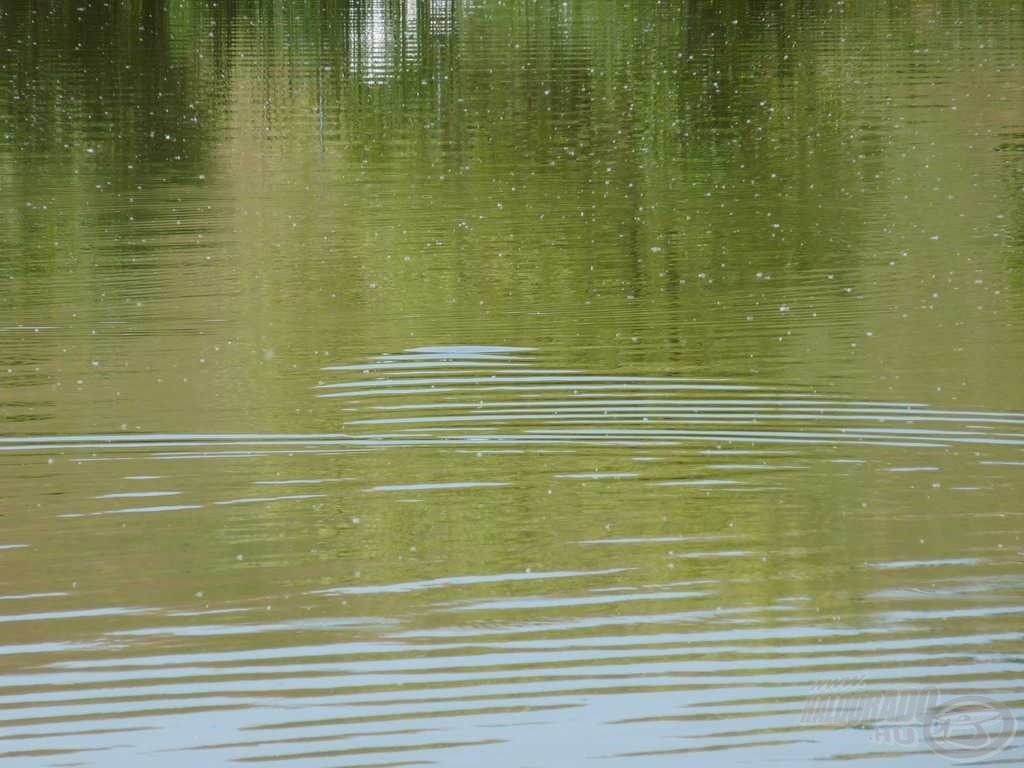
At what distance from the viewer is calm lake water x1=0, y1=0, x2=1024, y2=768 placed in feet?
16.4

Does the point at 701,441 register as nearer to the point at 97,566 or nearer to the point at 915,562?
the point at 915,562

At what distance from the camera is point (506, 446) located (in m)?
7.39

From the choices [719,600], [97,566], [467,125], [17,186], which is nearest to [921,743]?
[719,600]

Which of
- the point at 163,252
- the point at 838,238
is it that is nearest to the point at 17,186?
the point at 163,252

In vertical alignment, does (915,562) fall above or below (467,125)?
below

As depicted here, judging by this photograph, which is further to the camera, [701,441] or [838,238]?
[838,238]

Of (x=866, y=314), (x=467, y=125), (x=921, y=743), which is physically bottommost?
(x=921, y=743)

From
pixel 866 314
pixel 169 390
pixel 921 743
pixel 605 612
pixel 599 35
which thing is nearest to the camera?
pixel 921 743

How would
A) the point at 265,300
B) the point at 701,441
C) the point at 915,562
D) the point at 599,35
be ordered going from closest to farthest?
the point at 915,562 → the point at 701,441 → the point at 265,300 → the point at 599,35

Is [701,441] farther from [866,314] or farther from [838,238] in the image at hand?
[838,238]

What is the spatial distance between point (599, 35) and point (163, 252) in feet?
64.6

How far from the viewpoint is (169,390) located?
841 centimetres

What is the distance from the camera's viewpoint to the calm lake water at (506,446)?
500cm

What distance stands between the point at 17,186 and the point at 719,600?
10.7 meters
